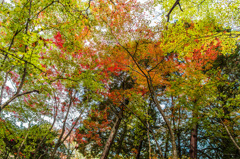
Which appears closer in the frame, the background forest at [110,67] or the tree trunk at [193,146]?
the background forest at [110,67]

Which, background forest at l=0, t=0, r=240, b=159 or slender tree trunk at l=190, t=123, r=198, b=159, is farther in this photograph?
slender tree trunk at l=190, t=123, r=198, b=159

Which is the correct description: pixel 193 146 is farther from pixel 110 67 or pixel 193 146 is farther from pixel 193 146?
pixel 110 67

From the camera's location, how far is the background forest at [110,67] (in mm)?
3156

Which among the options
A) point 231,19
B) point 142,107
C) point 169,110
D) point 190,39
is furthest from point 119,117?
point 231,19

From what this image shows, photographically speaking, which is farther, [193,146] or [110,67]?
[110,67]

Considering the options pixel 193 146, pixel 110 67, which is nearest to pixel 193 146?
pixel 193 146

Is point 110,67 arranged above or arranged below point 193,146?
above

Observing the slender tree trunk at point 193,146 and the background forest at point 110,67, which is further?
the slender tree trunk at point 193,146

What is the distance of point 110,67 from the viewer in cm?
782

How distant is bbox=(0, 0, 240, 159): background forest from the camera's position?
3.16m

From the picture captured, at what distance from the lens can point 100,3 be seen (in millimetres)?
4434

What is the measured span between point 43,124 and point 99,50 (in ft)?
20.0

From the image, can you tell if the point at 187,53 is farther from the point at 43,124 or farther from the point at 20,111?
the point at 43,124

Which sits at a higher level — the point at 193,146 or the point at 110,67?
the point at 110,67
